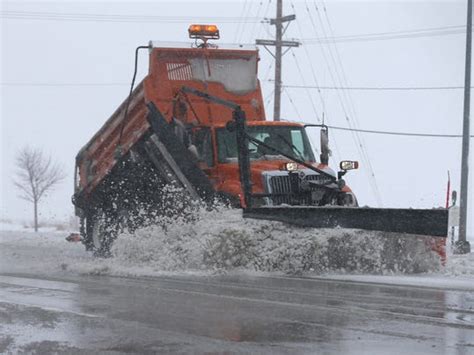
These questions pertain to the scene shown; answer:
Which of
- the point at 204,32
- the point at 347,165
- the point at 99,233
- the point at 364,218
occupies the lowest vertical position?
the point at 99,233

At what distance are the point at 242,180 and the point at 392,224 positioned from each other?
2.28 metres

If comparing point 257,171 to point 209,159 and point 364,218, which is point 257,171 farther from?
point 364,218

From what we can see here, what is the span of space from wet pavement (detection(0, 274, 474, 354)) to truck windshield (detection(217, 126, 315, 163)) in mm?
2556

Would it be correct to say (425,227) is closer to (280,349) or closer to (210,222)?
(210,222)

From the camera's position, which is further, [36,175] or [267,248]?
[36,175]

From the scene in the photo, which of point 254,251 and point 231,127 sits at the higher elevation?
point 231,127

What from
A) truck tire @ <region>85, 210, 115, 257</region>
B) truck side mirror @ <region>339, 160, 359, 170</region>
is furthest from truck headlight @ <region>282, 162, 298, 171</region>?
truck tire @ <region>85, 210, 115, 257</region>

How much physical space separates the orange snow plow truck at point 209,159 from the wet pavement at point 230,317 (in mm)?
1263

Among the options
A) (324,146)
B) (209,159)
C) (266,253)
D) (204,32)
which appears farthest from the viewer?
(204,32)

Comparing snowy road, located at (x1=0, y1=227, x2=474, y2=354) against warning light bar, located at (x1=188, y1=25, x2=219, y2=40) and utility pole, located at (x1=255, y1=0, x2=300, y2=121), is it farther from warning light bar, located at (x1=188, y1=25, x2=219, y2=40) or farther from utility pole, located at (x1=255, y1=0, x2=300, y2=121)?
utility pole, located at (x1=255, y1=0, x2=300, y2=121)

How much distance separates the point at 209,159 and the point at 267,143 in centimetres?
100

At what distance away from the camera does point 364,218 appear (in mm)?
11086

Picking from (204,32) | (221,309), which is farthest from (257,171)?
(221,309)

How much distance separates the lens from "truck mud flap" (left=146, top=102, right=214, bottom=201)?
473 inches
